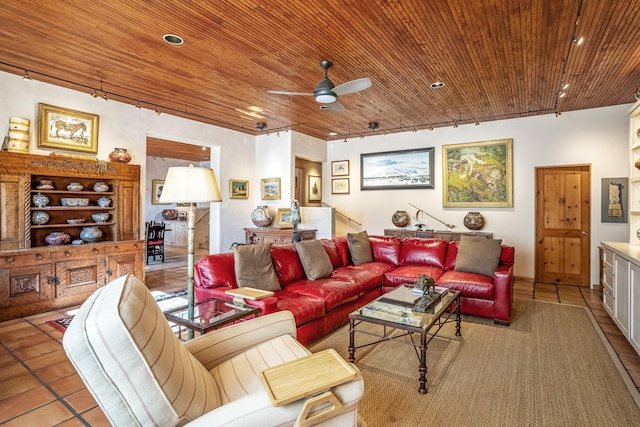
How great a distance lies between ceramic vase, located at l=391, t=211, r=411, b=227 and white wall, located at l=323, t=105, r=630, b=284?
0.59 feet

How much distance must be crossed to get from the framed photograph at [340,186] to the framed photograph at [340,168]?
0.14 meters

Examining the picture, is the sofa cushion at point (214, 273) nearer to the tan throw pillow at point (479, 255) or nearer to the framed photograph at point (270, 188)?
the tan throw pillow at point (479, 255)

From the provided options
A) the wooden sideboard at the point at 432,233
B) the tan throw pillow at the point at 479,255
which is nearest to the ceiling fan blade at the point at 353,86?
the tan throw pillow at the point at 479,255

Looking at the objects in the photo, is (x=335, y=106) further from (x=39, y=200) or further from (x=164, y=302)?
(x=39, y=200)

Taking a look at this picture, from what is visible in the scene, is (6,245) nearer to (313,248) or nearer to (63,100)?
(63,100)

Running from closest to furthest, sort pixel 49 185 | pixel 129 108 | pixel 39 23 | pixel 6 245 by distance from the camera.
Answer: pixel 39 23 < pixel 6 245 < pixel 49 185 < pixel 129 108

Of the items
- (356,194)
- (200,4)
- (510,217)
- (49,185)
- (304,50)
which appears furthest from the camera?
(356,194)

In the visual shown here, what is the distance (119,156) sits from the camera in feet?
15.9

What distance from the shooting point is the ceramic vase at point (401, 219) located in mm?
6906

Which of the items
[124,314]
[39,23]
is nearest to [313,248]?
[124,314]

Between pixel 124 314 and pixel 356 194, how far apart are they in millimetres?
6841

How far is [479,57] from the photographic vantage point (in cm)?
353

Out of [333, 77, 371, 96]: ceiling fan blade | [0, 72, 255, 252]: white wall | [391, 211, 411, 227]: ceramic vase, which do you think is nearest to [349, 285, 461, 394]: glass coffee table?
[333, 77, 371, 96]: ceiling fan blade

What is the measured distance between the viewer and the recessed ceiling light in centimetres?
311
